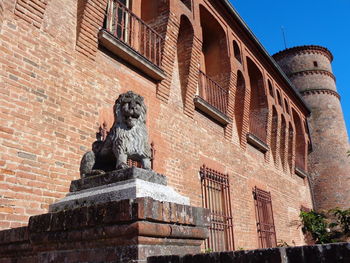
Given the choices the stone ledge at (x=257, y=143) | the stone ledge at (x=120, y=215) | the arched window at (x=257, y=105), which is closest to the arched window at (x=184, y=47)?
the stone ledge at (x=257, y=143)

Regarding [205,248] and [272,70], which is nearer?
[205,248]

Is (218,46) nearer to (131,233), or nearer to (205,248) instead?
(205,248)

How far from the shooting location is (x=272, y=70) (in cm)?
1574

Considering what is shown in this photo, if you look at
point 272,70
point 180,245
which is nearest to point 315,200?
point 272,70

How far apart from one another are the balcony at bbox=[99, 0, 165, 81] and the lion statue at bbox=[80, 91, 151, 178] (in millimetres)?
3593

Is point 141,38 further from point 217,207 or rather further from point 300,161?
point 300,161

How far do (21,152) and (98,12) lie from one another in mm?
3264

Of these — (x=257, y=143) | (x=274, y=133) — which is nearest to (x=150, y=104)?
(x=257, y=143)

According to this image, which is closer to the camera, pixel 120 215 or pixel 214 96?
pixel 120 215

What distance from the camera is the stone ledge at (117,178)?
2.66m

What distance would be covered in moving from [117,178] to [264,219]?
10480mm

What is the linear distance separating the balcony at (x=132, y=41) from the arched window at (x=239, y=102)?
475cm

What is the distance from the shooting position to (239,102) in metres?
12.2

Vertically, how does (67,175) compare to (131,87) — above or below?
below
